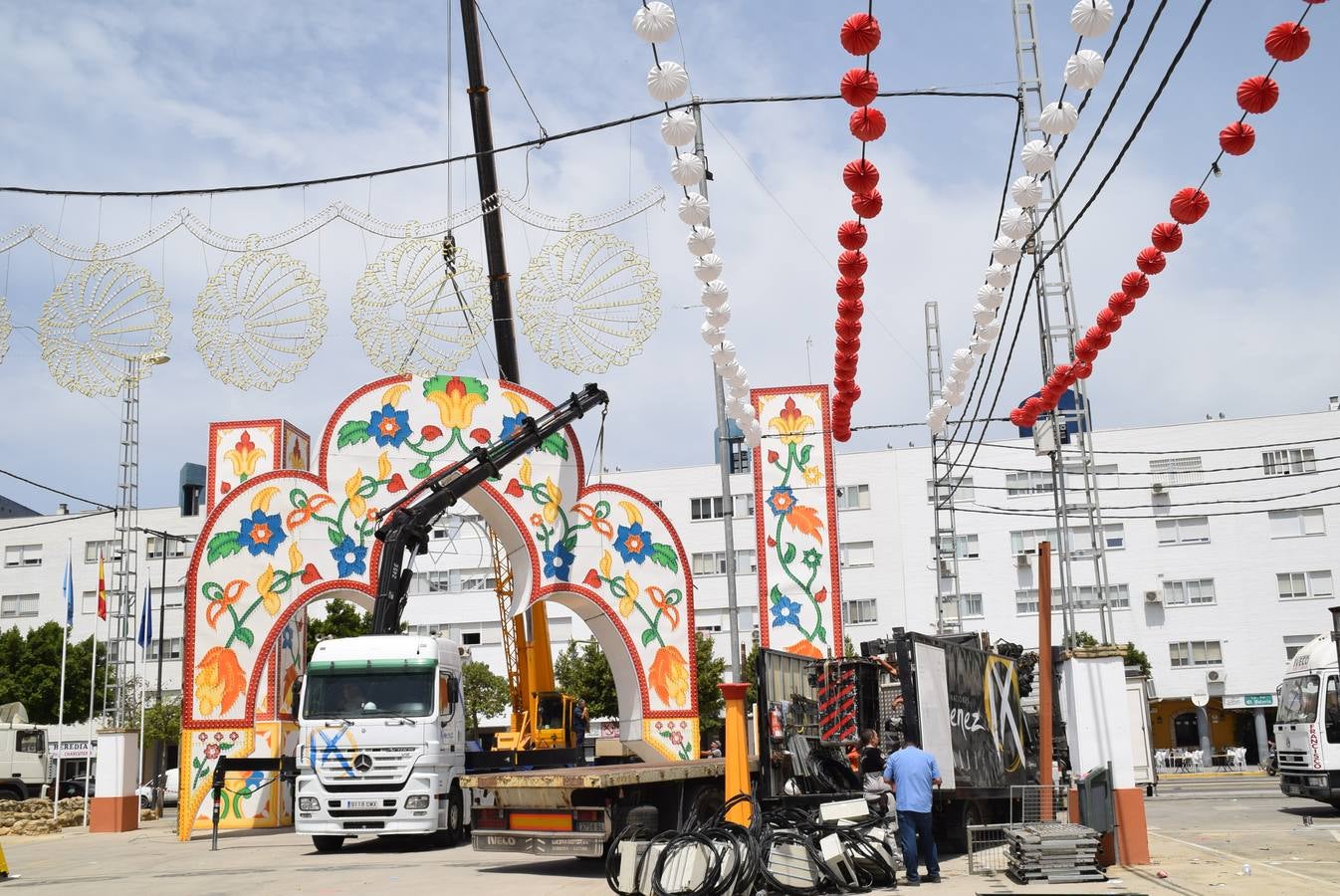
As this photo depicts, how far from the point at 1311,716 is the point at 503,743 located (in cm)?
1331

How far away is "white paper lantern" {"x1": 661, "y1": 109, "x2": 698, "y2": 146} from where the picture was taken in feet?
34.7

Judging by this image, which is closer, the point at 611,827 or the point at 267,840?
the point at 611,827

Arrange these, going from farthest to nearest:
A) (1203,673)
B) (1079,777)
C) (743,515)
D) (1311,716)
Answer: (743,515), (1203,673), (1311,716), (1079,777)

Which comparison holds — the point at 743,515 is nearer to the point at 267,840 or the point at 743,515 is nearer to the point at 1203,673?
the point at 1203,673

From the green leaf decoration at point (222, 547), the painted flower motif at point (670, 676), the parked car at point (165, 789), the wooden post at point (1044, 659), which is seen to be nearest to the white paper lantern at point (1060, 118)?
the wooden post at point (1044, 659)

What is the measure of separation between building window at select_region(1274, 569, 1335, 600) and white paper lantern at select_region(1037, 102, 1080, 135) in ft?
140

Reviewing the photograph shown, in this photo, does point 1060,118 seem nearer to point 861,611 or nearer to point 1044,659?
point 1044,659

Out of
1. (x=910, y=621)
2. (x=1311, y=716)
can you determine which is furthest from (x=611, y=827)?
(x=910, y=621)

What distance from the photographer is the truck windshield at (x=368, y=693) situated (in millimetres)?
17656

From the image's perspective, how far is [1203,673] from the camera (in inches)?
1893

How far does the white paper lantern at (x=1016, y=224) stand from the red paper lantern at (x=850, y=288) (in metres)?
1.52

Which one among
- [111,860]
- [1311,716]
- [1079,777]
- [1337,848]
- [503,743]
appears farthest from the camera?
[503,743]

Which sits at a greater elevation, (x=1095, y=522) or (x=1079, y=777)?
(x=1095, y=522)

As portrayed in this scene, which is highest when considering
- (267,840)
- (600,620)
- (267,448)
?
(267,448)
